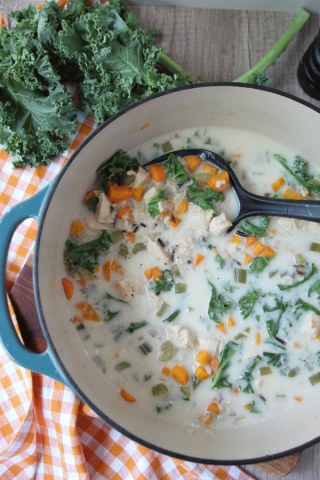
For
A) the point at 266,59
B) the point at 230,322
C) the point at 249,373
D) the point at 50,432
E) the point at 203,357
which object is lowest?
the point at 50,432

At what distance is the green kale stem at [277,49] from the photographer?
2188 millimetres

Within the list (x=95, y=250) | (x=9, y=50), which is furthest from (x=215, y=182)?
(x=9, y=50)

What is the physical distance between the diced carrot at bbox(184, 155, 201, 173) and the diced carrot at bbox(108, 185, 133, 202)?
1.13ft

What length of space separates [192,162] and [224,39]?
0.85 meters

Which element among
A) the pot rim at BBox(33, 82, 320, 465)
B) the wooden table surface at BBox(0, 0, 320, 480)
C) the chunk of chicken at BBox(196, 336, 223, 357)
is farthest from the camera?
the wooden table surface at BBox(0, 0, 320, 480)

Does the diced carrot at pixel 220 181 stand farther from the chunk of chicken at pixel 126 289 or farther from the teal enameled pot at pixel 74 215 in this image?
the chunk of chicken at pixel 126 289

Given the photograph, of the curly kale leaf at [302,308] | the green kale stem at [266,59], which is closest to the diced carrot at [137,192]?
the green kale stem at [266,59]

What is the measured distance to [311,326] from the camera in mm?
2066

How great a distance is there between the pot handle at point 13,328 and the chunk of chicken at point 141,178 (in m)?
0.50

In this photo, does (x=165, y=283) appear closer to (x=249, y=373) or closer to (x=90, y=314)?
(x=90, y=314)

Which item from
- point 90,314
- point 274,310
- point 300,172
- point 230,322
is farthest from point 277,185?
point 90,314

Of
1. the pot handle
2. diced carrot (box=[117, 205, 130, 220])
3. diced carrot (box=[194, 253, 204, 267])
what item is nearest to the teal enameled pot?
the pot handle

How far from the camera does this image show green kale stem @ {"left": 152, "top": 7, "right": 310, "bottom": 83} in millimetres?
2184

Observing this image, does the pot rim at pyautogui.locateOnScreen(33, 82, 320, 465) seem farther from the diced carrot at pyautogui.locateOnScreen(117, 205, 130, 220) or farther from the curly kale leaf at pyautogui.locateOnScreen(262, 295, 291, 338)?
the curly kale leaf at pyautogui.locateOnScreen(262, 295, 291, 338)
